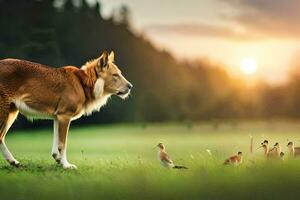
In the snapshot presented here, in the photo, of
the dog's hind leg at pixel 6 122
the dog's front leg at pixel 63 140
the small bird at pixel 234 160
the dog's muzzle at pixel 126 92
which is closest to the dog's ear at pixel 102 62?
the dog's muzzle at pixel 126 92

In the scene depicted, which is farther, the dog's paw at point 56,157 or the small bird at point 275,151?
the small bird at point 275,151

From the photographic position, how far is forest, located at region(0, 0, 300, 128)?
23.7 m

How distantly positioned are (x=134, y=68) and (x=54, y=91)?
62.4 feet

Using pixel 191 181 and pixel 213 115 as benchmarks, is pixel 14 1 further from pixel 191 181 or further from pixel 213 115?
pixel 191 181

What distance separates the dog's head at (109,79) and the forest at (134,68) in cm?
1139

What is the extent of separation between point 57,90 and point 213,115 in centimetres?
2572

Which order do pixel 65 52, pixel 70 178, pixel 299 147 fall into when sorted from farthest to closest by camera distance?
pixel 65 52 < pixel 299 147 < pixel 70 178

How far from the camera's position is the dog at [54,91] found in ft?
34.4

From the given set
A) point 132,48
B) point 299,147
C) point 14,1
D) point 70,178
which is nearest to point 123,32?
point 132,48

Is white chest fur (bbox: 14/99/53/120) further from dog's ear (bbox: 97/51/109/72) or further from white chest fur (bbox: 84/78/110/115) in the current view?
dog's ear (bbox: 97/51/109/72)

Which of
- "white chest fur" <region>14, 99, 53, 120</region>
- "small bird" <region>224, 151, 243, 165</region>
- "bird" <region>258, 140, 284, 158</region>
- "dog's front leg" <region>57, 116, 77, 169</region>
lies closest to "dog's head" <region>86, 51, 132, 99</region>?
"dog's front leg" <region>57, 116, 77, 169</region>

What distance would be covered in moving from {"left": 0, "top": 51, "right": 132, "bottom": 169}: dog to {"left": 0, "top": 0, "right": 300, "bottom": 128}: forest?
11398 mm

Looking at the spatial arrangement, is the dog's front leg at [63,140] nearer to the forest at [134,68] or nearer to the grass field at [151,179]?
the grass field at [151,179]

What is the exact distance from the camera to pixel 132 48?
30.2 meters
